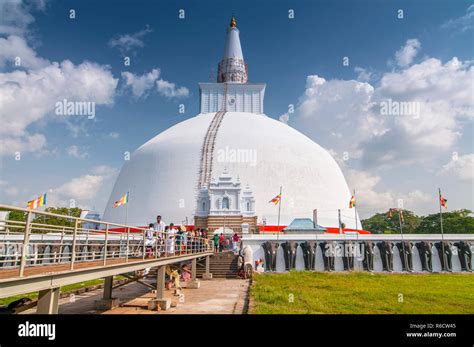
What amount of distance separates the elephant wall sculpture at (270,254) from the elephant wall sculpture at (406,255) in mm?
8818

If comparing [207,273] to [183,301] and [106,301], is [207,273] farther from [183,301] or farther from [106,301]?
[106,301]

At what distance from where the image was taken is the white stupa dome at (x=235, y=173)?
109ft

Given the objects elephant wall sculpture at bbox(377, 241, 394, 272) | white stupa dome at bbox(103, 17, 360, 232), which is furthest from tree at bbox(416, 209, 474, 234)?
elephant wall sculpture at bbox(377, 241, 394, 272)

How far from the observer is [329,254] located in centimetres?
2445

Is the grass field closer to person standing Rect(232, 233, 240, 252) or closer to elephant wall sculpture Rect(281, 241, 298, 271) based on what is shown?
elephant wall sculpture Rect(281, 241, 298, 271)

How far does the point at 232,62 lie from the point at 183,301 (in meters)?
42.6

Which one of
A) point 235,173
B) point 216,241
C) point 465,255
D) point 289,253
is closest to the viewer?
point 216,241

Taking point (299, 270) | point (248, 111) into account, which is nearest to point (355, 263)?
point (299, 270)

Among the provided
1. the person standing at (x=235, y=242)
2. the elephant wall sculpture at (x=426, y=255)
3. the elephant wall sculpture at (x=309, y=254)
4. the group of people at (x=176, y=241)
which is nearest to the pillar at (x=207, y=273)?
the group of people at (x=176, y=241)

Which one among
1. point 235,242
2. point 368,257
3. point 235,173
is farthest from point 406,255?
point 235,173

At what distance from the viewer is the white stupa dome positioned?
3334cm

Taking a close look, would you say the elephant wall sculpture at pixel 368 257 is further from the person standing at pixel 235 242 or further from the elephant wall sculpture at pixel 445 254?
the person standing at pixel 235 242

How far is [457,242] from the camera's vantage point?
2455cm
